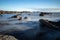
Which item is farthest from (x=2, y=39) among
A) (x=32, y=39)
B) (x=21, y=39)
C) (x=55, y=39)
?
(x=55, y=39)

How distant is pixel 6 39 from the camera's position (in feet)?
25.7

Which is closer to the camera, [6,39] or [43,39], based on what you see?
[6,39]

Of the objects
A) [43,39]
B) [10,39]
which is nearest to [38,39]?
[43,39]

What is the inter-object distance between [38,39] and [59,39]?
188cm

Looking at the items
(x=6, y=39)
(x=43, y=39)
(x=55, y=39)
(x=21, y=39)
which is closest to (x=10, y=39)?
(x=6, y=39)

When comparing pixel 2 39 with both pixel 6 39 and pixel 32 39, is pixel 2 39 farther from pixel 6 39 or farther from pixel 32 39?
pixel 32 39

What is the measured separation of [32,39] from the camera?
30.8ft

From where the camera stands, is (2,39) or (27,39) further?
(27,39)

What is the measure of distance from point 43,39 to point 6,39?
340cm

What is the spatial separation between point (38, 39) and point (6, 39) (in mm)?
3009

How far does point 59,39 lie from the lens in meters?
9.46

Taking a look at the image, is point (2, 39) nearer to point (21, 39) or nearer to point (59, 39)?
point (21, 39)

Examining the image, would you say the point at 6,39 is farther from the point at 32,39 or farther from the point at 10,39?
the point at 32,39

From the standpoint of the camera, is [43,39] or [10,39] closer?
[10,39]
